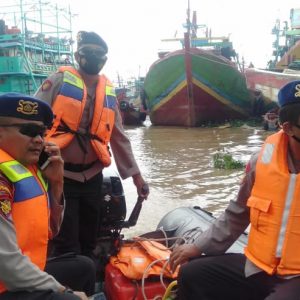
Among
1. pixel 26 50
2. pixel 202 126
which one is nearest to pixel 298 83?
pixel 202 126

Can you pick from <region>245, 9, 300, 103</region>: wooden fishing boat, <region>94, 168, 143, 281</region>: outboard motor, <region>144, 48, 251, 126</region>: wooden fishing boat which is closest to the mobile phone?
<region>94, 168, 143, 281</region>: outboard motor

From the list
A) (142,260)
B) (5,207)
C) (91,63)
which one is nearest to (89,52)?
(91,63)

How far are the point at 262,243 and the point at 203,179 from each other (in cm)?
581

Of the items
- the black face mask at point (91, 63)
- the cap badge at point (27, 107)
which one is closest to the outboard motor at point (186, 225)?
the black face mask at point (91, 63)

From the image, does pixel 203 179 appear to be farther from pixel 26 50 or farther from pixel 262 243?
pixel 26 50

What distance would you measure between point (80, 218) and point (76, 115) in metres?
0.70

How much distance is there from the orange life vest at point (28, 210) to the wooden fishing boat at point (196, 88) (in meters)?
16.1

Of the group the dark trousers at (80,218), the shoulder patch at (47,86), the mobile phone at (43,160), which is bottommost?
the dark trousers at (80,218)

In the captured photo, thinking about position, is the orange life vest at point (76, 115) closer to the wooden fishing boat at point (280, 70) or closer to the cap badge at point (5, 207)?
the cap badge at point (5, 207)

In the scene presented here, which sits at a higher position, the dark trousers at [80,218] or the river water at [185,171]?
the dark trousers at [80,218]

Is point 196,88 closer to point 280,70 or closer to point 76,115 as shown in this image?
point 280,70

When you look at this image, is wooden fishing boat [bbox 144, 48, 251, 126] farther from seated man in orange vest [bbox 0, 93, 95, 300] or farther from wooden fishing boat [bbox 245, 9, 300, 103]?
seated man in orange vest [bbox 0, 93, 95, 300]

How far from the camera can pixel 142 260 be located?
2900mm

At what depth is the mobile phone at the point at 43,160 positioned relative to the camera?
2181 millimetres
